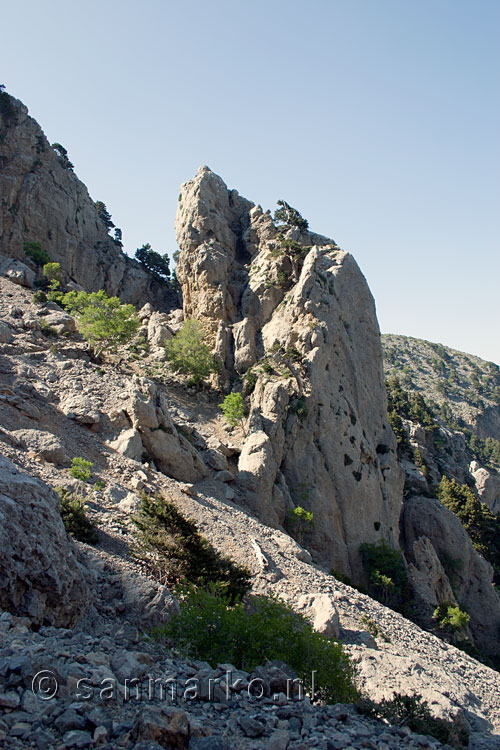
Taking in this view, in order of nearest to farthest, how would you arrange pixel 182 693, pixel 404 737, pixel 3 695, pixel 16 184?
pixel 3 695
pixel 182 693
pixel 404 737
pixel 16 184

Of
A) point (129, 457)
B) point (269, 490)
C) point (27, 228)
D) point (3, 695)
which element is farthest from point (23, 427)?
point (27, 228)

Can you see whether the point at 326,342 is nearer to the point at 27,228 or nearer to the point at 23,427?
the point at 23,427

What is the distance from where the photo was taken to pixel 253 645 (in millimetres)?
12383

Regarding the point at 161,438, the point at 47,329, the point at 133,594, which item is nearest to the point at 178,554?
the point at 133,594

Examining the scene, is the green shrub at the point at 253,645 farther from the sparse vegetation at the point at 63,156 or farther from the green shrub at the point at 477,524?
the sparse vegetation at the point at 63,156

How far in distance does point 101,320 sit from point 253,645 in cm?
3356

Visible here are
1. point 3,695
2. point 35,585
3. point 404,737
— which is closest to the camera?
point 3,695

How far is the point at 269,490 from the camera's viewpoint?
117ft

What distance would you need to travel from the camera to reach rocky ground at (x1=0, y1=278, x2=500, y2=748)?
25.0 ft

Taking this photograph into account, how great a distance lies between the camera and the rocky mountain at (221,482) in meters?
9.12

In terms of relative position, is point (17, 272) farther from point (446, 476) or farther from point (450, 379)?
point (450, 379)

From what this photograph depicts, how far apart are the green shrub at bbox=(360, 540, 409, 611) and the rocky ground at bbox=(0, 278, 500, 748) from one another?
1087 cm

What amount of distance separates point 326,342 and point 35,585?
38.2 metres

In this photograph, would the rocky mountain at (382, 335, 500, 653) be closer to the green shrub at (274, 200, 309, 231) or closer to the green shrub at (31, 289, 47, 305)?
the green shrub at (274, 200, 309, 231)
